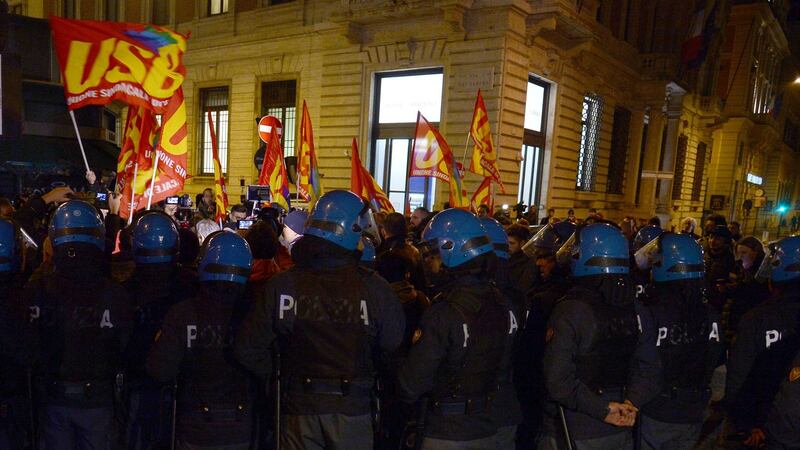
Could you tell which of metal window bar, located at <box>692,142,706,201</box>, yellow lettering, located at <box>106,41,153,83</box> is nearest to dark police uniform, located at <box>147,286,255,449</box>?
yellow lettering, located at <box>106,41,153,83</box>

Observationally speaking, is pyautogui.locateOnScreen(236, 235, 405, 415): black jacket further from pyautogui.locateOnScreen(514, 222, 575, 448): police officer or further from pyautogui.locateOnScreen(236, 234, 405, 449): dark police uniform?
pyautogui.locateOnScreen(514, 222, 575, 448): police officer

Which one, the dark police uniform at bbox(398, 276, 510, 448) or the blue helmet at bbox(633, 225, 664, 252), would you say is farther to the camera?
the blue helmet at bbox(633, 225, 664, 252)

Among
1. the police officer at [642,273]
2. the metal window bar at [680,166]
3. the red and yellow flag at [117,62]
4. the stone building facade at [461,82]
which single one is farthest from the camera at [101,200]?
the metal window bar at [680,166]

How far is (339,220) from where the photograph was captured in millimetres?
2854

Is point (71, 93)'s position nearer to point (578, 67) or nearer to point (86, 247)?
point (86, 247)

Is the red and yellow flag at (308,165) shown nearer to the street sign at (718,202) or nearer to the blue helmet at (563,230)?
the blue helmet at (563,230)

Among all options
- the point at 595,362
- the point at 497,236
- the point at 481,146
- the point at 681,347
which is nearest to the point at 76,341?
the point at 497,236

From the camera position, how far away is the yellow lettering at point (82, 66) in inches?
222

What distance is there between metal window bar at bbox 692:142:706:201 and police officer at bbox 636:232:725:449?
97.5 feet

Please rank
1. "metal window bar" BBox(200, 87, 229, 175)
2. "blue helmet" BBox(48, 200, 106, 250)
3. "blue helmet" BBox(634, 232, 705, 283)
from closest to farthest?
"blue helmet" BBox(48, 200, 106, 250), "blue helmet" BBox(634, 232, 705, 283), "metal window bar" BBox(200, 87, 229, 175)

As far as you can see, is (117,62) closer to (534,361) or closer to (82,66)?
(82,66)

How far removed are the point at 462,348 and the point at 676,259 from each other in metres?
1.69

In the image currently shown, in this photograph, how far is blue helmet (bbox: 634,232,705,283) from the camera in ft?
10.9

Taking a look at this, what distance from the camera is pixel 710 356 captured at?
3.29 m
